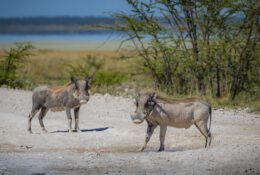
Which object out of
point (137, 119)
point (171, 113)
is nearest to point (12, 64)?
point (171, 113)

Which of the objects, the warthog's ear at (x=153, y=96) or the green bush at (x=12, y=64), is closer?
the warthog's ear at (x=153, y=96)

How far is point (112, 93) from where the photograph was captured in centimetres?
1641

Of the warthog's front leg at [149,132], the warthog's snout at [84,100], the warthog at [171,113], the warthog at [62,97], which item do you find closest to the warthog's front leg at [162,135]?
the warthog at [171,113]

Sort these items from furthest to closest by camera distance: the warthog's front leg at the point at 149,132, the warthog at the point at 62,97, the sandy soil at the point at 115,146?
1. the warthog at the point at 62,97
2. the warthog's front leg at the point at 149,132
3. the sandy soil at the point at 115,146

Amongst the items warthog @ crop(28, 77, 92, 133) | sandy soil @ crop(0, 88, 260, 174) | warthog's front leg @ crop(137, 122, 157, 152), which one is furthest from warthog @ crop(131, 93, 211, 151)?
warthog @ crop(28, 77, 92, 133)

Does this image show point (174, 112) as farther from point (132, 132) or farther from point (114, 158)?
point (132, 132)

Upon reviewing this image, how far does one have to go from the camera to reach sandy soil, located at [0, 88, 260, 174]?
6.59m

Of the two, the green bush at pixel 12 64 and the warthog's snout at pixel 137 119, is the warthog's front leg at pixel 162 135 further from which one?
the green bush at pixel 12 64

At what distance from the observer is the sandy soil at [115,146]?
21.6ft

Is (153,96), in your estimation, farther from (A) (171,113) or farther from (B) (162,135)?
(B) (162,135)

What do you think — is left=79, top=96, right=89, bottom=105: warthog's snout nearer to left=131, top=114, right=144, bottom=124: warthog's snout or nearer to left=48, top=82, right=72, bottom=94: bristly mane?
left=48, top=82, right=72, bottom=94: bristly mane

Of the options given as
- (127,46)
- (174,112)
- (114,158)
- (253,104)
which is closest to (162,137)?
(174,112)

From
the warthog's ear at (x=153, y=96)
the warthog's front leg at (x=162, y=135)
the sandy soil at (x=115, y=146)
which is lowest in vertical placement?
the sandy soil at (x=115, y=146)

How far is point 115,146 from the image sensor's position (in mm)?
8656
